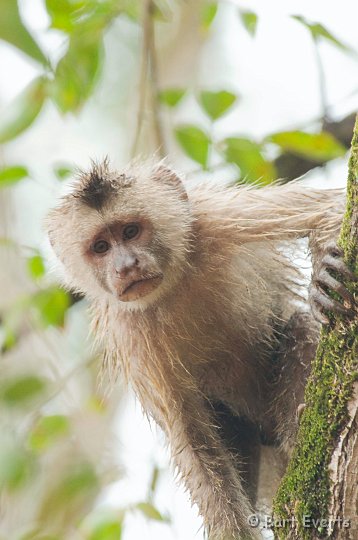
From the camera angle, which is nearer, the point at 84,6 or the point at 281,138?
the point at 84,6

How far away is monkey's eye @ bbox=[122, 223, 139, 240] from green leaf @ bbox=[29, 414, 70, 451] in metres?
1.16

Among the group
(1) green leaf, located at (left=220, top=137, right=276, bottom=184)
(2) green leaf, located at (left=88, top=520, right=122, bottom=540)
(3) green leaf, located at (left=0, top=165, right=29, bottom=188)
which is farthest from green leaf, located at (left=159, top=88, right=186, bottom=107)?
(2) green leaf, located at (left=88, top=520, right=122, bottom=540)

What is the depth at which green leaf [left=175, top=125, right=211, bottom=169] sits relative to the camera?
193 inches

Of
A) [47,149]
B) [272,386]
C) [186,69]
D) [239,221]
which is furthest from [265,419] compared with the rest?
[47,149]

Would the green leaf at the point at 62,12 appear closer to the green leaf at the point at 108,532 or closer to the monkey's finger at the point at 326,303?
the monkey's finger at the point at 326,303

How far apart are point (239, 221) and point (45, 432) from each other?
5.43 feet

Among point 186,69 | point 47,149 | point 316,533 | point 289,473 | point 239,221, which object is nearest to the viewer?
point 316,533

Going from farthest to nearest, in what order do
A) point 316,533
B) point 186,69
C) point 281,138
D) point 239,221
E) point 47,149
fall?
point 47,149
point 186,69
point 281,138
point 239,221
point 316,533

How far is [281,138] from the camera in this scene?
4.85m

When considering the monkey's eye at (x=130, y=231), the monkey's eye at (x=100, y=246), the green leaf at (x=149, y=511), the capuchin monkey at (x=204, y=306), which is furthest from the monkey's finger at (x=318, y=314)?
the green leaf at (x=149, y=511)

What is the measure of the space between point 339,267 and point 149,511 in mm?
1927

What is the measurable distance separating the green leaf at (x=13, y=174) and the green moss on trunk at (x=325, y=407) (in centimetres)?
222

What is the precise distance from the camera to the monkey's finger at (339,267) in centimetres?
296

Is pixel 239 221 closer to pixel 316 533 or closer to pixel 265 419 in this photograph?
pixel 265 419
